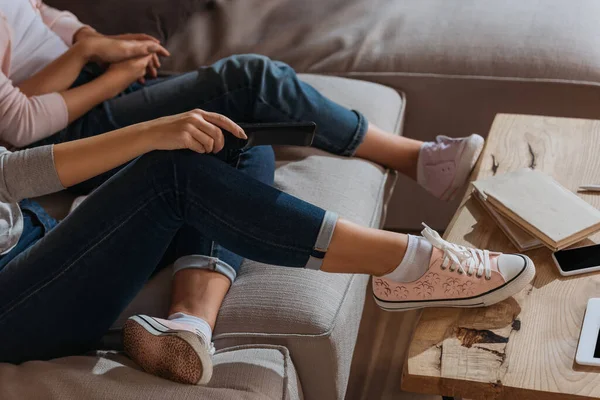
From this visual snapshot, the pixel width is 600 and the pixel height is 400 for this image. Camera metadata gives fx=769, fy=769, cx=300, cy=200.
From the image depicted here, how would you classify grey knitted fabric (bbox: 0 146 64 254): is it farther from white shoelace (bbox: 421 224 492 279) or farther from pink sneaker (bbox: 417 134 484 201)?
pink sneaker (bbox: 417 134 484 201)

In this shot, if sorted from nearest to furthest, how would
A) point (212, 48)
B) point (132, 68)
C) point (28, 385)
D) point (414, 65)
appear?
point (28, 385) → point (132, 68) → point (414, 65) → point (212, 48)

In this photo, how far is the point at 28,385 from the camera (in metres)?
1.15

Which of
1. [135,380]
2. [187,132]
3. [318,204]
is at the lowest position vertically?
[135,380]

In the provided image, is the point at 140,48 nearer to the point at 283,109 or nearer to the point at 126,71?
the point at 126,71

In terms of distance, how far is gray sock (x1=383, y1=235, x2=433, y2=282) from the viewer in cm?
120

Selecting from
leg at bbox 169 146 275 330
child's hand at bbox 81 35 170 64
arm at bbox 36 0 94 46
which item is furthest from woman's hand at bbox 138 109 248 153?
arm at bbox 36 0 94 46

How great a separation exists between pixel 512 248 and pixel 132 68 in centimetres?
93

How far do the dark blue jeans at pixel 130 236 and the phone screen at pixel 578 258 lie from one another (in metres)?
0.37

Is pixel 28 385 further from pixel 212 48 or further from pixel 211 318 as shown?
pixel 212 48

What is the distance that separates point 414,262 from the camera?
3.93 ft

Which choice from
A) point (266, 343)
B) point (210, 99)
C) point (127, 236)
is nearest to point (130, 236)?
point (127, 236)

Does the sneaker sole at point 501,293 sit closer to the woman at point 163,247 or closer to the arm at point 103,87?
the woman at point 163,247

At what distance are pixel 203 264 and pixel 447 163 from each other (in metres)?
0.57

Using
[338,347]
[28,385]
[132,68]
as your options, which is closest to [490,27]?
[132,68]
